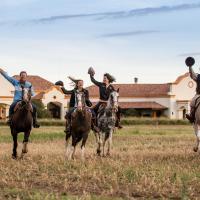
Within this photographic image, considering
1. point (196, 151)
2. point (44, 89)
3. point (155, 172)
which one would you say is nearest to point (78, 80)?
point (196, 151)

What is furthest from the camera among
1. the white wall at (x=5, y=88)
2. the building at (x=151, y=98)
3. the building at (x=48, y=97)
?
the building at (x=151, y=98)

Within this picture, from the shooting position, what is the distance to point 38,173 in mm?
13602

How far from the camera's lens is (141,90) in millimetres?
82438

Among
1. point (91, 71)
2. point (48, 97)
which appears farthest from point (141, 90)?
point (91, 71)

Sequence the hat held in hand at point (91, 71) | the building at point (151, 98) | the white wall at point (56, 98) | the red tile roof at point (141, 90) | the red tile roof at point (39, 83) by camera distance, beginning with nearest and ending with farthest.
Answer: the hat held in hand at point (91, 71), the white wall at point (56, 98), the building at point (151, 98), the red tile roof at point (39, 83), the red tile roof at point (141, 90)

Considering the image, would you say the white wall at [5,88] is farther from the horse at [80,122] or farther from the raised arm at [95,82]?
the horse at [80,122]

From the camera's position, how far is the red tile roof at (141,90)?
262 ft

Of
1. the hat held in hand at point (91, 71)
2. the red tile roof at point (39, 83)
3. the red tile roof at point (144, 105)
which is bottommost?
the hat held in hand at point (91, 71)

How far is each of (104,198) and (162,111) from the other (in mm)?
69574

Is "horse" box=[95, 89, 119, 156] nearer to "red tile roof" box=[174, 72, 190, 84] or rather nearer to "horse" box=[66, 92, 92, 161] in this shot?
"horse" box=[66, 92, 92, 161]

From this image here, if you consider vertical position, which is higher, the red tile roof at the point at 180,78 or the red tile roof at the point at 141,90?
the red tile roof at the point at 180,78

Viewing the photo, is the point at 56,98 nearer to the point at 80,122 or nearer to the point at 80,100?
the point at 80,122

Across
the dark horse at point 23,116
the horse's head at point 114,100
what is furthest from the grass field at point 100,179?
the horse's head at point 114,100

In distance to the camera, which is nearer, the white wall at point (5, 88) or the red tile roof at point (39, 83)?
the white wall at point (5, 88)
